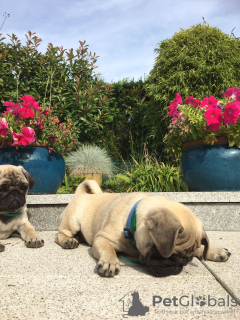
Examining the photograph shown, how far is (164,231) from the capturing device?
2.13m

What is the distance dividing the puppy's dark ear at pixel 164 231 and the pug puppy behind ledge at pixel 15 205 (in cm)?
178

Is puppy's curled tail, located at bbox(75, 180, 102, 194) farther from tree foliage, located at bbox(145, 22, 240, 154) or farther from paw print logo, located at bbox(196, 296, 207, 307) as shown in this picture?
tree foliage, located at bbox(145, 22, 240, 154)

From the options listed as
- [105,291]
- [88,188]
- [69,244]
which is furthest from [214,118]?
[105,291]

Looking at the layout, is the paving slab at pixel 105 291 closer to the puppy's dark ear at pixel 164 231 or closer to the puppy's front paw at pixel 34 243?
the puppy's dark ear at pixel 164 231

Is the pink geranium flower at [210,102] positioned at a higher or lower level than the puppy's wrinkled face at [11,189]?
higher

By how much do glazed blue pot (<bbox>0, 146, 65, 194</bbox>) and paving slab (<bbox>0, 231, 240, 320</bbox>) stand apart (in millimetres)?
2135

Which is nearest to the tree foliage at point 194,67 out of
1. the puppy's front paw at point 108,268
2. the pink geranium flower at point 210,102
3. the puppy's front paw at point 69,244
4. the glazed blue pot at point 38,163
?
the pink geranium flower at point 210,102

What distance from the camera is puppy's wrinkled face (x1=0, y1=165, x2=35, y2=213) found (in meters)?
3.64

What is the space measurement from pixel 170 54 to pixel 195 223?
273 inches

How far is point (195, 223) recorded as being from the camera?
2424mm

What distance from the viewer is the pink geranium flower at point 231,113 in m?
4.44

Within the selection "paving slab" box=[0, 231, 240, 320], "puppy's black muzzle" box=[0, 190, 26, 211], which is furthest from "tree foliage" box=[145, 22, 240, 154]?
"paving slab" box=[0, 231, 240, 320]

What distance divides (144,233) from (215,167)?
2630 millimetres

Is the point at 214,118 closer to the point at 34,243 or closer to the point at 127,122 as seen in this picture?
the point at 34,243
